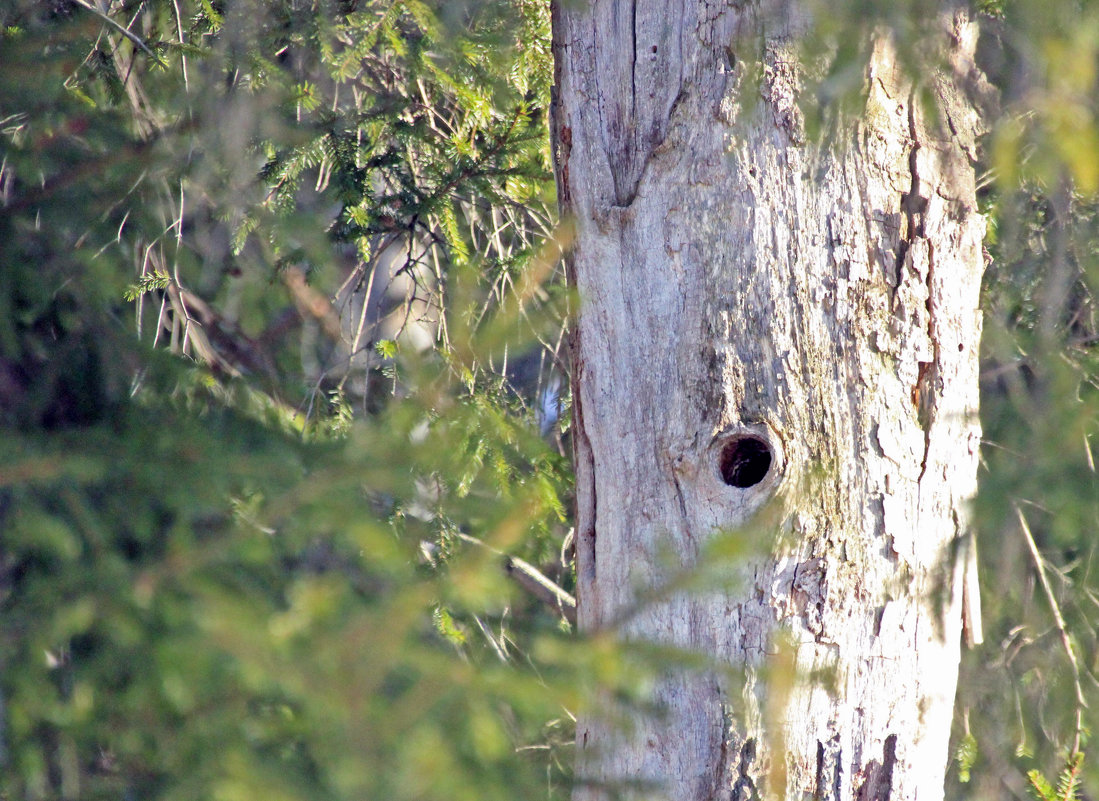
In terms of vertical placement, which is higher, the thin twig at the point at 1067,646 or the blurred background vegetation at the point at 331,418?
the blurred background vegetation at the point at 331,418

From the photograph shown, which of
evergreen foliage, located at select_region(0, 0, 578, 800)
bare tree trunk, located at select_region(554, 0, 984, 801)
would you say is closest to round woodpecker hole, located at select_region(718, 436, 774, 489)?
bare tree trunk, located at select_region(554, 0, 984, 801)

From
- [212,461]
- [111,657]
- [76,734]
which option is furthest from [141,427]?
[76,734]

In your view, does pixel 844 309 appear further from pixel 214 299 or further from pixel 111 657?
pixel 214 299

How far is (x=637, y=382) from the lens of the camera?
2039 millimetres

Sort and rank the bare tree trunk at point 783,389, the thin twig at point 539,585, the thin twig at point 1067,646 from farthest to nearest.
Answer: the thin twig at point 539,585, the thin twig at point 1067,646, the bare tree trunk at point 783,389

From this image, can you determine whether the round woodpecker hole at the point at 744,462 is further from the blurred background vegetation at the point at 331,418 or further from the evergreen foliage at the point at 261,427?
the evergreen foliage at the point at 261,427

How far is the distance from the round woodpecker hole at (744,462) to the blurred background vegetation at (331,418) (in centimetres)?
44

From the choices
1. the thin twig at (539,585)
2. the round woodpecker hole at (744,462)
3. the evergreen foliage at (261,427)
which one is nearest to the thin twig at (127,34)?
the evergreen foliage at (261,427)

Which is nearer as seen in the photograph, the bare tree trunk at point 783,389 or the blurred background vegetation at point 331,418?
the blurred background vegetation at point 331,418

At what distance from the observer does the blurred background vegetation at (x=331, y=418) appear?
129 centimetres

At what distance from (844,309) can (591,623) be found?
3.25ft

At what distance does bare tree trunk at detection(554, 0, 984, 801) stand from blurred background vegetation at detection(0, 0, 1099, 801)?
224 millimetres

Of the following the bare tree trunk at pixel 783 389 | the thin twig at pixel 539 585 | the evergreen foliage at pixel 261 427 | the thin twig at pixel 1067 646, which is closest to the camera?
the evergreen foliage at pixel 261 427

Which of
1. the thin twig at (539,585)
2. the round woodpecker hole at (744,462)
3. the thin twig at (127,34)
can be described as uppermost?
the thin twig at (127,34)
